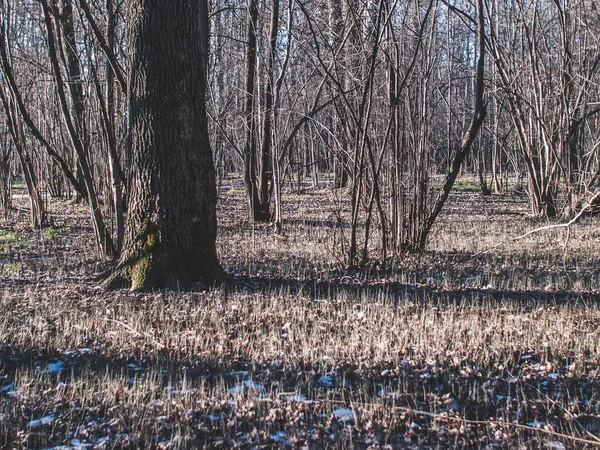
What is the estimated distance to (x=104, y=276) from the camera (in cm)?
677

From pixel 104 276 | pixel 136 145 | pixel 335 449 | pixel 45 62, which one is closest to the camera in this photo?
pixel 335 449

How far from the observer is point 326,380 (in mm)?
4023

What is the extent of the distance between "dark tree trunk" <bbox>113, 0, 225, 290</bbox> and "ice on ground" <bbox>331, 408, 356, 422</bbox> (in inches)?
119

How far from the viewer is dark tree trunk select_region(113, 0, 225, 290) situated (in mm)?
6094

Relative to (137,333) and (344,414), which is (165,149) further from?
(344,414)

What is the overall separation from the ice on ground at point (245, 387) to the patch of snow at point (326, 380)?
42 centimetres

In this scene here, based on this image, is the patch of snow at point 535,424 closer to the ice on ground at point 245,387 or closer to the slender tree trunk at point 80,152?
the ice on ground at point 245,387

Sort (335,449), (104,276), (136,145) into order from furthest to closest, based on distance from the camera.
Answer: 1. (104,276)
2. (136,145)
3. (335,449)

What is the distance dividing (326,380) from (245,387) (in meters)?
0.56

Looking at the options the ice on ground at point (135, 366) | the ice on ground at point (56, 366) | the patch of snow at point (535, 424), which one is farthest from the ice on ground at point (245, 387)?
the patch of snow at point (535, 424)

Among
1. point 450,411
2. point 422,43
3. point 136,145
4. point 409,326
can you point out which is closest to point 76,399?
point 450,411

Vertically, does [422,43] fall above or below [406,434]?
above

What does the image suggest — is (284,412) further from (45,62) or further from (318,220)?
(45,62)

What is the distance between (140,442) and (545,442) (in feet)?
7.31
